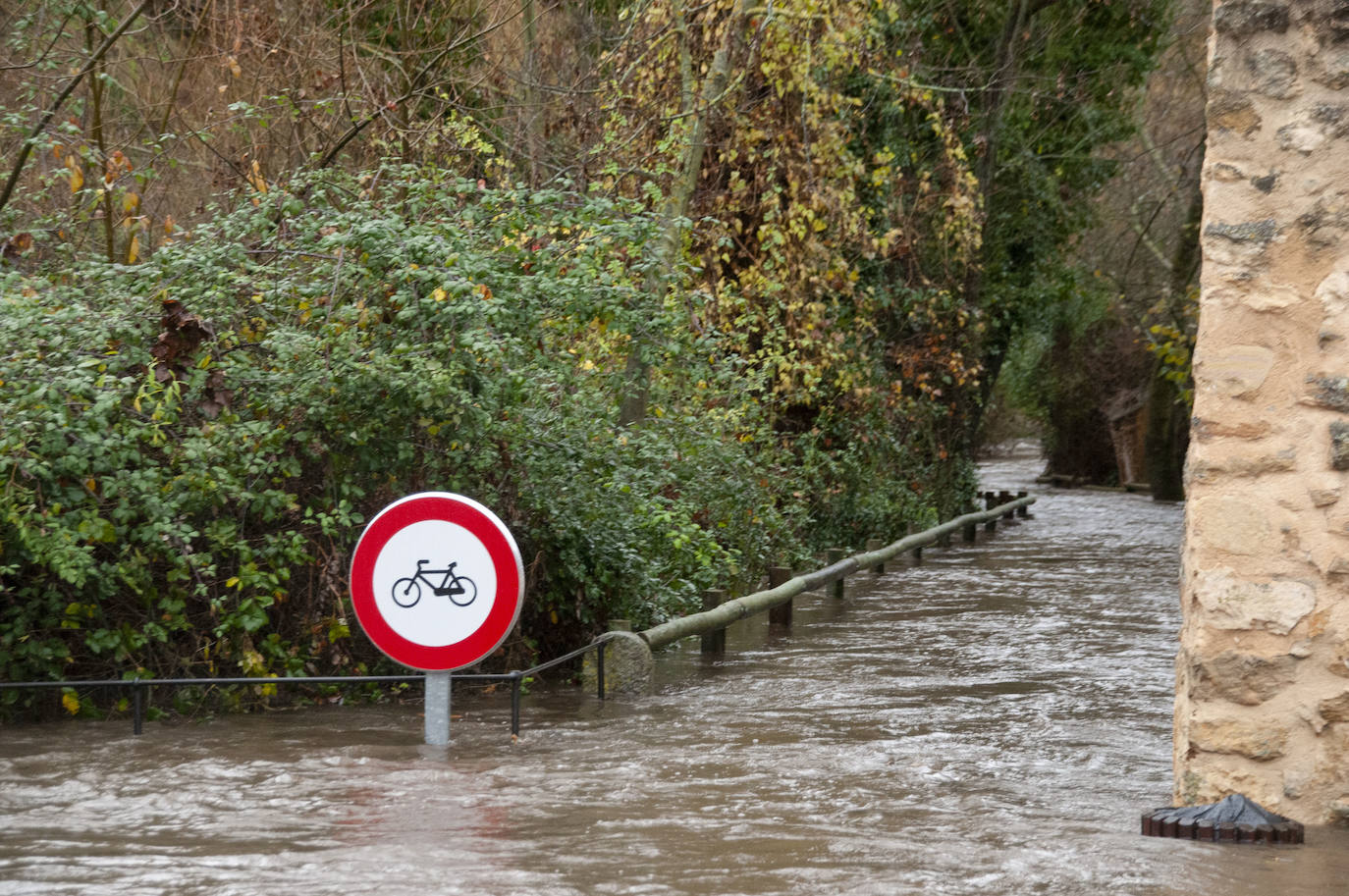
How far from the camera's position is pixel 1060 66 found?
21.8 meters

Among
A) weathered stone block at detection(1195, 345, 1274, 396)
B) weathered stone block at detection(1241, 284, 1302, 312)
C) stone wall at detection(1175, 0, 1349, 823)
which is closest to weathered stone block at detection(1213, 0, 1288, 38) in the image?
stone wall at detection(1175, 0, 1349, 823)

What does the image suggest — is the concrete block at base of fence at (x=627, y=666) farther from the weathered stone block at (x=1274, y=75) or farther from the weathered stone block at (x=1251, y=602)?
Result: the weathered stone block at (x=1274, y=75)

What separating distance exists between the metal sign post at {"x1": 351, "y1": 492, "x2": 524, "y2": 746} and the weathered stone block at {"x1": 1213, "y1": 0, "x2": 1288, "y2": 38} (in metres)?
3.06

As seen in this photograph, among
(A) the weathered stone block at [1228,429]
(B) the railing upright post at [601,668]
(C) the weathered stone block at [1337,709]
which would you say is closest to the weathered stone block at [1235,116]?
(A) the weathered stone block at [1228,429]

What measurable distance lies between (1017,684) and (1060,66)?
15423mm

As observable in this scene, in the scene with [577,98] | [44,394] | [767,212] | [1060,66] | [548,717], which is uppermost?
[1060,66]

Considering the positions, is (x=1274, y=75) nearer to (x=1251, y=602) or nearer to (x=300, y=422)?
(x=1251, y=602)

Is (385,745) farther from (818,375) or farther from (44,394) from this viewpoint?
(818,375)

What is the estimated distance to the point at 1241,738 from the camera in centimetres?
511

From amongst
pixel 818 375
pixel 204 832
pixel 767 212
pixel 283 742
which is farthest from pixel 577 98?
pixel 204 832

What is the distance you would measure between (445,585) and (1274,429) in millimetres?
2969

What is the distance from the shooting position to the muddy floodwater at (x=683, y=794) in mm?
4348

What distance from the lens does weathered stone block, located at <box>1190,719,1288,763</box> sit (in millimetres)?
5086

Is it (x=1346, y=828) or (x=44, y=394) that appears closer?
(x=1346, y=828)
